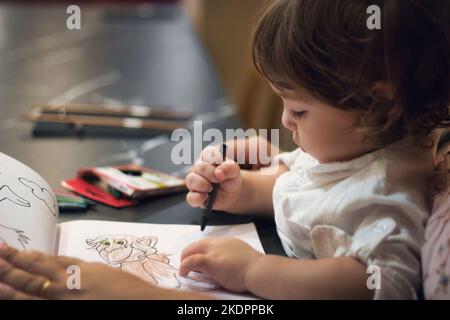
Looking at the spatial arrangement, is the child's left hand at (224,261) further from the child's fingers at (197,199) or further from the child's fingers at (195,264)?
the child's fingers at (197,199)

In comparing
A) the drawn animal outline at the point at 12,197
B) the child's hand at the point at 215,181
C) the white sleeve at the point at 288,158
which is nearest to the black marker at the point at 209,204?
the child's hand at the point at 215,181

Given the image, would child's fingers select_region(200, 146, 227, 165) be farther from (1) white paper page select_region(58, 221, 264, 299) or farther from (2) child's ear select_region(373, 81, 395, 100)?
(2) child's ear select_region(373, 81, 395, 100)

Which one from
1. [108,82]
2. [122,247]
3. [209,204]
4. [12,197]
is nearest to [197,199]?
[209,204]

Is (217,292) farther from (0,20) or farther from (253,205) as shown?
(0,20)

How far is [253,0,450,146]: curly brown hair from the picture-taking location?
0.63m

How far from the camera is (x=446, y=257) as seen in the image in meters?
0.57

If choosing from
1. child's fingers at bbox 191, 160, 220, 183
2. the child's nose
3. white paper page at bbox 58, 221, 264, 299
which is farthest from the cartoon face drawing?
the child's nose

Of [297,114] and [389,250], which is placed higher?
[297,114]

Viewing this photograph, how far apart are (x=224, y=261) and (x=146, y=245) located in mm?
146

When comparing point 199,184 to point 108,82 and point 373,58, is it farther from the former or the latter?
point 108,82

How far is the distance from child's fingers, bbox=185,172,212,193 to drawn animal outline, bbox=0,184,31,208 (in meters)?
0.21

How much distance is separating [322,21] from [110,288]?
344 millimetres

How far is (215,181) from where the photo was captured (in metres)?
0.83
